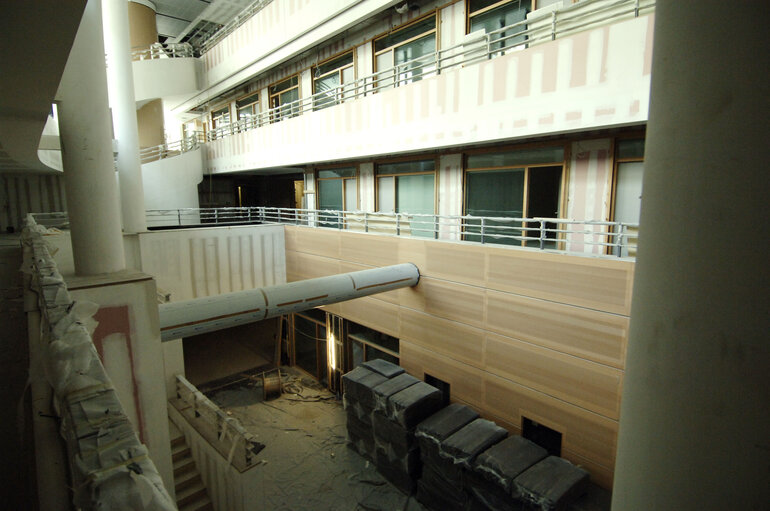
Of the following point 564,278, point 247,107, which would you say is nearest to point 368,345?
point 564,278

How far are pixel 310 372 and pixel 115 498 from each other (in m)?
15.5

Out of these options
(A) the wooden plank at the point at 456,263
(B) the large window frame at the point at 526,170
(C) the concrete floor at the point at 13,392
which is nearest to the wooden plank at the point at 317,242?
(A) the wooden plank at the point at 456,263

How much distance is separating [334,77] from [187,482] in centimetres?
1362

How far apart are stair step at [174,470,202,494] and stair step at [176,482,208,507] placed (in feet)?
0.29

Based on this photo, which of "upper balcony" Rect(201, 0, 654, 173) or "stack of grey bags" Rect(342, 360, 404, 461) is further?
"stack of grey bags" Rect(342, 360, 404, 461)

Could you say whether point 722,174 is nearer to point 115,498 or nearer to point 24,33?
point 115,498

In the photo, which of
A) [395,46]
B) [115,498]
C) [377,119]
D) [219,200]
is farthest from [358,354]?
[219,200]

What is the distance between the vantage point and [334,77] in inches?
589

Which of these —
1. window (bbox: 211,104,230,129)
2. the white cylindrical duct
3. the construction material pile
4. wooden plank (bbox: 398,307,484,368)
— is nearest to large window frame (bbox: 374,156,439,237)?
the white cylindrical duct

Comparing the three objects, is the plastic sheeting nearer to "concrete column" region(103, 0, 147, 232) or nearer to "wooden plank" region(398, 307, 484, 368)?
"wooden plank" region(398, 307, 484, 368)

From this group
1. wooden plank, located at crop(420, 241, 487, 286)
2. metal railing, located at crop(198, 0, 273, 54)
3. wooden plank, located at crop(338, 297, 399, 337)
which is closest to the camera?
wooden plank, located at crop(420, 241, 487, 286)

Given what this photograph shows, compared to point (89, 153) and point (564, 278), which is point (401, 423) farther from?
point (89, 153)

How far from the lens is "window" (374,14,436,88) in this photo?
11.4 m

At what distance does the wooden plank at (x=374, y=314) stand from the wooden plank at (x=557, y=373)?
311 cm
